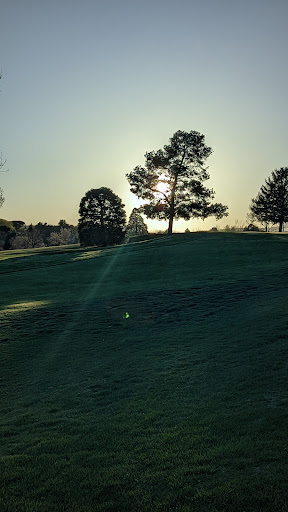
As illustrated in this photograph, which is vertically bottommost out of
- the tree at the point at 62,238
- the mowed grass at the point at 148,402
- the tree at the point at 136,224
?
the mowed grass at the point at 148,402

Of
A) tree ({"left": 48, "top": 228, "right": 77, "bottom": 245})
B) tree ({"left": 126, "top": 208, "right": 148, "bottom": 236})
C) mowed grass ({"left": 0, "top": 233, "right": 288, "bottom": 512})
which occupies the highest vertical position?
tree ({"left": 126, "top": 208, "right": 148, "bottom": 236})

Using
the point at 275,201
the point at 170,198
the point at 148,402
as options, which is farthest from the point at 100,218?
the point at 148,402

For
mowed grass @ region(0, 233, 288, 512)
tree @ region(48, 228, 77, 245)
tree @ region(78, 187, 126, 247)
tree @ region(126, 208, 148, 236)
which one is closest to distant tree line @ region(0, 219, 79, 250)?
tree @ region(48, 228, 77, 245)

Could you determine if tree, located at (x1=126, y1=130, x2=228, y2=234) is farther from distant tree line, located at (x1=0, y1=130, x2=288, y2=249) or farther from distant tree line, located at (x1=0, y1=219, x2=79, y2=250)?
distant tree line, located at (x1=0, y1=219, x2=79, y2=250)

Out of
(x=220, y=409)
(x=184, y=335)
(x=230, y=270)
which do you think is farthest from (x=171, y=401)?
(x=230, y=270)

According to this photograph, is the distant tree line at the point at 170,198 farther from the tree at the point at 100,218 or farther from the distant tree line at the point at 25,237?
the distant tree line at the point at 25,237

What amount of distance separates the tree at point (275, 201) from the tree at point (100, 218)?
31.4 metres

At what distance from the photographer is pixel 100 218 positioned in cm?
7412

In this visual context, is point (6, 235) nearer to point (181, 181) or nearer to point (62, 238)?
point (62, 238)

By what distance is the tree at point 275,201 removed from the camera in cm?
8041

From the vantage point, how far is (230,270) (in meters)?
26.6

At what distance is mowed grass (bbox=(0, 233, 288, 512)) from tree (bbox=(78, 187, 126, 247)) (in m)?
53.2

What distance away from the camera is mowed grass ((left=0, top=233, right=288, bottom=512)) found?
5.39 metres

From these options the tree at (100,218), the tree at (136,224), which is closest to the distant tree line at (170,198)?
the tree at (100,218)
